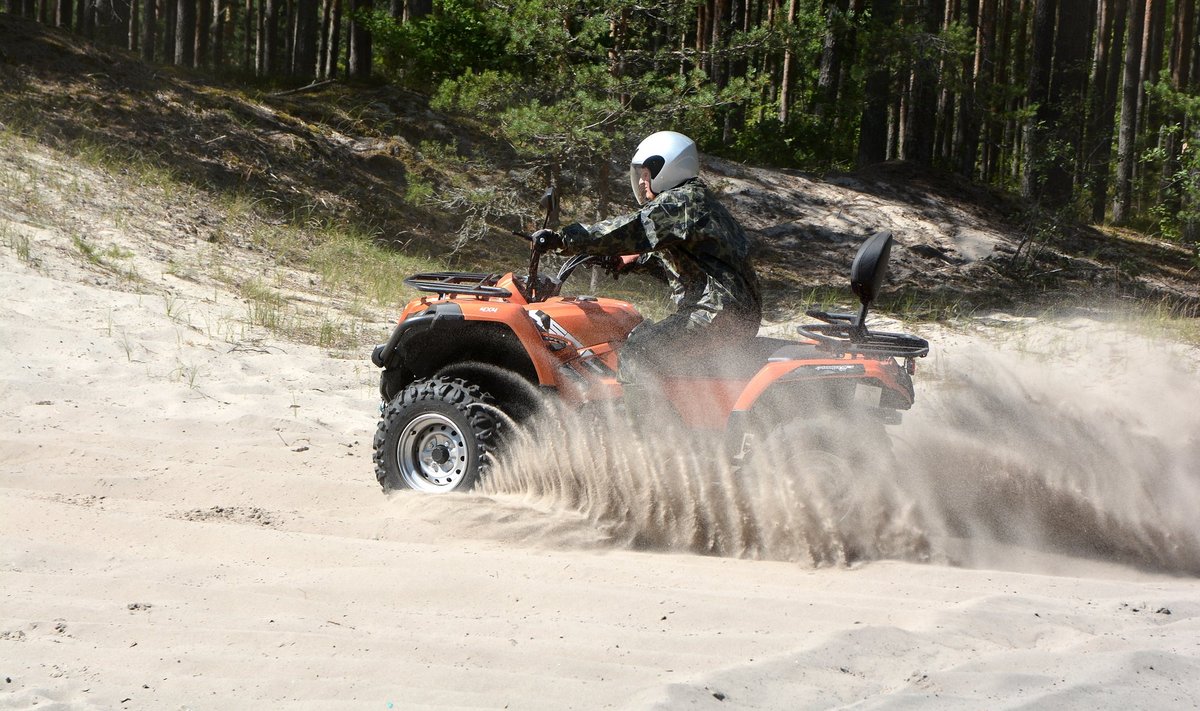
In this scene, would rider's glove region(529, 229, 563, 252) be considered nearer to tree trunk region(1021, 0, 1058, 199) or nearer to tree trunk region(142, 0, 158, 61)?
tree trunk region(1021, 0, 1058, 199)

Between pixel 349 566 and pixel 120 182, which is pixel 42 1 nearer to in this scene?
pixel 120 182

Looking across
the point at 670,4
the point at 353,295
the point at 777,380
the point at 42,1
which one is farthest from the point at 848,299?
the point at 42,1

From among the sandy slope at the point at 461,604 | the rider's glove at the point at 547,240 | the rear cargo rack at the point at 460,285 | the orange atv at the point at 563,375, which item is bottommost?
the sandy slope at the point at 461,604

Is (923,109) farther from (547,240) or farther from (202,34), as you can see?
(202,34)

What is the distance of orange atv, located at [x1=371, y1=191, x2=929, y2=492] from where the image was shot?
538cm

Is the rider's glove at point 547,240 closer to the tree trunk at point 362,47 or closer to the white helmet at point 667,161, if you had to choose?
the white helmet at point 667,161

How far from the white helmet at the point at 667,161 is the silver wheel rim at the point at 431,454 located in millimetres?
1663

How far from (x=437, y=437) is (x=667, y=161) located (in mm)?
1884

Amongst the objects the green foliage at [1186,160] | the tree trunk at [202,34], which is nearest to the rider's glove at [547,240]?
the green foliage at [1186,160]

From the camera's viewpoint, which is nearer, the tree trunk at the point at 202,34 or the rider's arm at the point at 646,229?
the rider's arm at the point at 646,229

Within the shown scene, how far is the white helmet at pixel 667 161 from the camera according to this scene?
229 inches

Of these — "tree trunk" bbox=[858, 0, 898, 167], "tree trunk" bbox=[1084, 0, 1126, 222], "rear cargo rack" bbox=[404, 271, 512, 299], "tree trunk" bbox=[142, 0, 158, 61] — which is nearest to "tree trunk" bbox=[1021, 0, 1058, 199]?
"tree trunk" bbox=[1084, 0, 1126, 222]

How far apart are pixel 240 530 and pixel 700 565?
2157 mm

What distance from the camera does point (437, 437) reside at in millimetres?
5988
